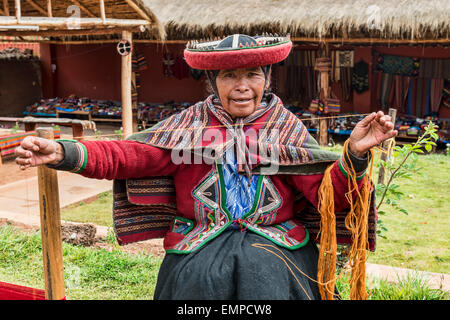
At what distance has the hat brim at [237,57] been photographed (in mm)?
2107

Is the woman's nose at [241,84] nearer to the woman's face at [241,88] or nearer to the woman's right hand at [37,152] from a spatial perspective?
the woman's face at [241,88]

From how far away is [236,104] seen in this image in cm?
224

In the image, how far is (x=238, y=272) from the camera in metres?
2.03

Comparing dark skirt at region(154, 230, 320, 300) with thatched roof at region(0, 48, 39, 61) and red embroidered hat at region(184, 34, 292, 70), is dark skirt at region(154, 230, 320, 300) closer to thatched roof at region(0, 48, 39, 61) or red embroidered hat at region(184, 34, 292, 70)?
red embroidered hat at region(184, 34, 292, 70)

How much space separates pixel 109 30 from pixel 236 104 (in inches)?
264

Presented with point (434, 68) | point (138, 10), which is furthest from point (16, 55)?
point (434, 68)

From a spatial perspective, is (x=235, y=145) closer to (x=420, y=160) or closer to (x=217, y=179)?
(x=217, y=179)

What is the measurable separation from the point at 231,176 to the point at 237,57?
1.74ft

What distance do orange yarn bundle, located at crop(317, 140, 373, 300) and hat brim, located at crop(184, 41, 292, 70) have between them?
55cm

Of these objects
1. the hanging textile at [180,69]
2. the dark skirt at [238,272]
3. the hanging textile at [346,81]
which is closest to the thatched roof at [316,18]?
the hanging textile at [346,81]

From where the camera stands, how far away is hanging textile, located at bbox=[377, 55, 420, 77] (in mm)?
10328

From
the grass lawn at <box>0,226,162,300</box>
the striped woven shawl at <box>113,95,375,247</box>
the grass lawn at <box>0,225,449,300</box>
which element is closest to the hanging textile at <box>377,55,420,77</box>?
the grass lawn at <box>0,225,449,300</box>

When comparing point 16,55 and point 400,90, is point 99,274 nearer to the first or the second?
point 400,90

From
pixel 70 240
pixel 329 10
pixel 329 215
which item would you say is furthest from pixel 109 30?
pixel 329 215
